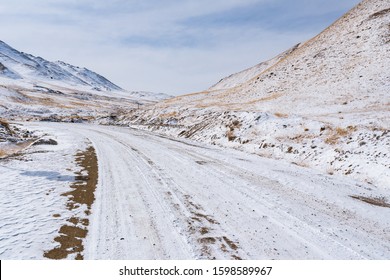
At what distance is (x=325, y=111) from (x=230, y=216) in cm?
2041

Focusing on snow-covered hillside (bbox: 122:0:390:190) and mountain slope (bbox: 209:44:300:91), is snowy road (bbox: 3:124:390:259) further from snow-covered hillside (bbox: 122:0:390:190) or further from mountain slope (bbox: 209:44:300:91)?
mountain slope (bbox: 209:44:300:91)

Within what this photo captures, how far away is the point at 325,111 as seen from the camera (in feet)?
79.8

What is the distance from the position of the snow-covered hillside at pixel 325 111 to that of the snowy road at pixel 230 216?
3.18 meters

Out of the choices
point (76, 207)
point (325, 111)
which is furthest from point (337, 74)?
point (76, 207)

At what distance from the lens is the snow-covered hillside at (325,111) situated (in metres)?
15.0

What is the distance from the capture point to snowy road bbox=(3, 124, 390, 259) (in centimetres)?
579

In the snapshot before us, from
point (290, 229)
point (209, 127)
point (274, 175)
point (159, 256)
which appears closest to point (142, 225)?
point (159, 256)

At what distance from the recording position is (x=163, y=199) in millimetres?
8680

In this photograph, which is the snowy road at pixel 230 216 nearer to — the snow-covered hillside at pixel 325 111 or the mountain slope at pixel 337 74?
the snow-covered hillside at pixel 325 111

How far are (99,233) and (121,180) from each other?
4538 millimetres

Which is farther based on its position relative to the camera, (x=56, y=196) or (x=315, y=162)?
(x=315, y=162)

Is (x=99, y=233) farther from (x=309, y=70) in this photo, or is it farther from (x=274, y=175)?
(x=309, y=70)

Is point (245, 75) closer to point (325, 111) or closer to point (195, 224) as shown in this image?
point (325, 111)

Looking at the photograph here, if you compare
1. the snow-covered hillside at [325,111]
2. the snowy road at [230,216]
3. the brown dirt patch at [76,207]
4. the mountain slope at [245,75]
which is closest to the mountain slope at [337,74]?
the snow-covered hillside at [325,111]
